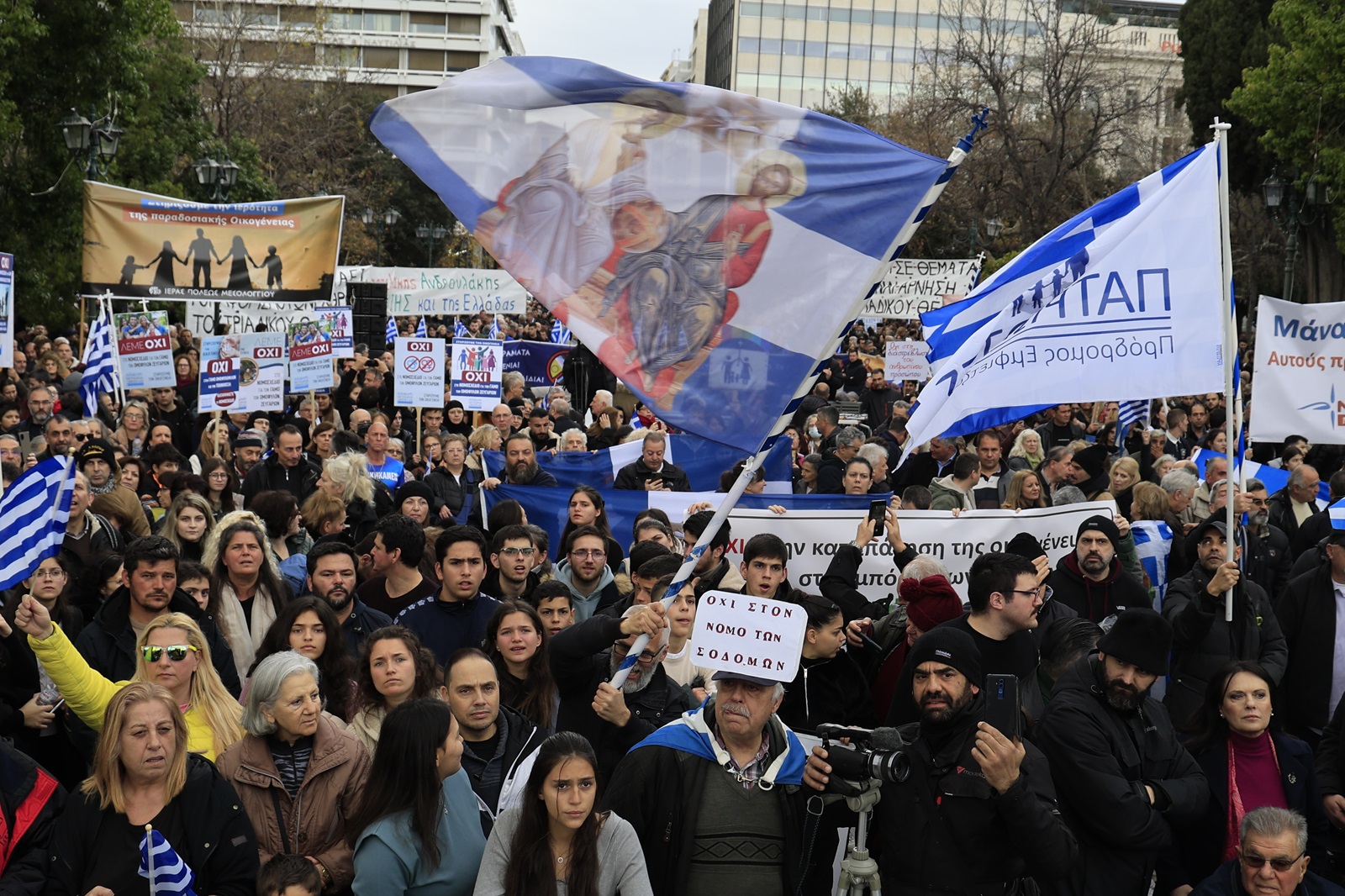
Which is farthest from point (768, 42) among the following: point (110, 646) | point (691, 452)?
point (110, 646)

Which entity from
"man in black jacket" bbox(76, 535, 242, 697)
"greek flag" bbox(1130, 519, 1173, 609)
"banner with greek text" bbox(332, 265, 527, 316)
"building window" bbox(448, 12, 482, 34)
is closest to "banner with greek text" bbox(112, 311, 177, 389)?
"man in black jacket" bbox(76, 535, 242, 697)

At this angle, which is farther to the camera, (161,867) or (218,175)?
(218,175)

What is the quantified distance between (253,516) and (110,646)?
4.59 ft

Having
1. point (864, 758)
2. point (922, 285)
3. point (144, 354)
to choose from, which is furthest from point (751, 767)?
point (922, 285)

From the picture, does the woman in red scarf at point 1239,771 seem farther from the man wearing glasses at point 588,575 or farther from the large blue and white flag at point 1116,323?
the man wearing glasses at point 588,575

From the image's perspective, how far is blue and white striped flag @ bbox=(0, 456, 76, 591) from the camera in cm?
562

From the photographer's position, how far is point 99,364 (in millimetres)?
14961

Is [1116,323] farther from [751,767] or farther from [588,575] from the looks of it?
[751,767]

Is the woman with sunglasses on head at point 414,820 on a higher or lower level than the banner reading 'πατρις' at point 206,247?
lower

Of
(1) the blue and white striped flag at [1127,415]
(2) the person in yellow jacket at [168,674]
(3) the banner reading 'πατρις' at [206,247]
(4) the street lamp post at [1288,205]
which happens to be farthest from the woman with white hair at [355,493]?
(4) the street lamp post at [1288,205]

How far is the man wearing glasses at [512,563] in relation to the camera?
24.3 feet

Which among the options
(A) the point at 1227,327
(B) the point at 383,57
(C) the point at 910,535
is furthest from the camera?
(B) the point at 383,57

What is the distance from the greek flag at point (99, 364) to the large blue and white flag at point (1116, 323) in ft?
34.5

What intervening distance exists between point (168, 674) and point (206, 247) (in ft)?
39.5
